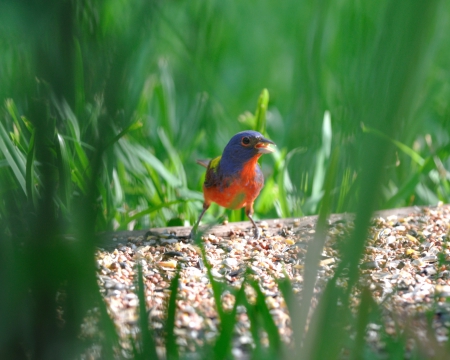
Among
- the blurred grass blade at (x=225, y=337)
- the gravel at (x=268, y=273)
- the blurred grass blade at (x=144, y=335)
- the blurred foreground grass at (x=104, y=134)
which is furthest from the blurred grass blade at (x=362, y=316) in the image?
the blurred grass blade at (x=144, y=335)

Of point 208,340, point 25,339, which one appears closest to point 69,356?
point 25,339

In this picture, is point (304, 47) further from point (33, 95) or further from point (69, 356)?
point (69, 356)

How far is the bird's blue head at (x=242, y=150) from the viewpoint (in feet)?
9.07

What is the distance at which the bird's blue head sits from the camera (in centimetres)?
277

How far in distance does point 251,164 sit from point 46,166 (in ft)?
6.94

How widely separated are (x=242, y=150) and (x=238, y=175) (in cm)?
13

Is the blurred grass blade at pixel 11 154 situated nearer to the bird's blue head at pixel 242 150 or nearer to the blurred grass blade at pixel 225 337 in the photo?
the bird's blue head at pixel 242 150

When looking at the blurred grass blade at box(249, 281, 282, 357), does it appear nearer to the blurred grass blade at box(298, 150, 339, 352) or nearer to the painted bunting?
the blurred grass blade at box(298, 150, 339, 352)

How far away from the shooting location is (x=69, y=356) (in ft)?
2.78

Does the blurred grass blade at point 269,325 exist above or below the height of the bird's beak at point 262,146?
below

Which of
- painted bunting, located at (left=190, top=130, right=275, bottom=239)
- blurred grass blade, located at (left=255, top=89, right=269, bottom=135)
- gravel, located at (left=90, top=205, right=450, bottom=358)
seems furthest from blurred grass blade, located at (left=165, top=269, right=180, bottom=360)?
blurred grass blade, located at (left=255, top=89, right=269, bottom=135)

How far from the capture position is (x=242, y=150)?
2.80 m

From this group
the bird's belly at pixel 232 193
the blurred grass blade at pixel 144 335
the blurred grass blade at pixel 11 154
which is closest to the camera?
the blurred grass blade at pixel 144 335

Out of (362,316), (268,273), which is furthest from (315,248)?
(268,273)
